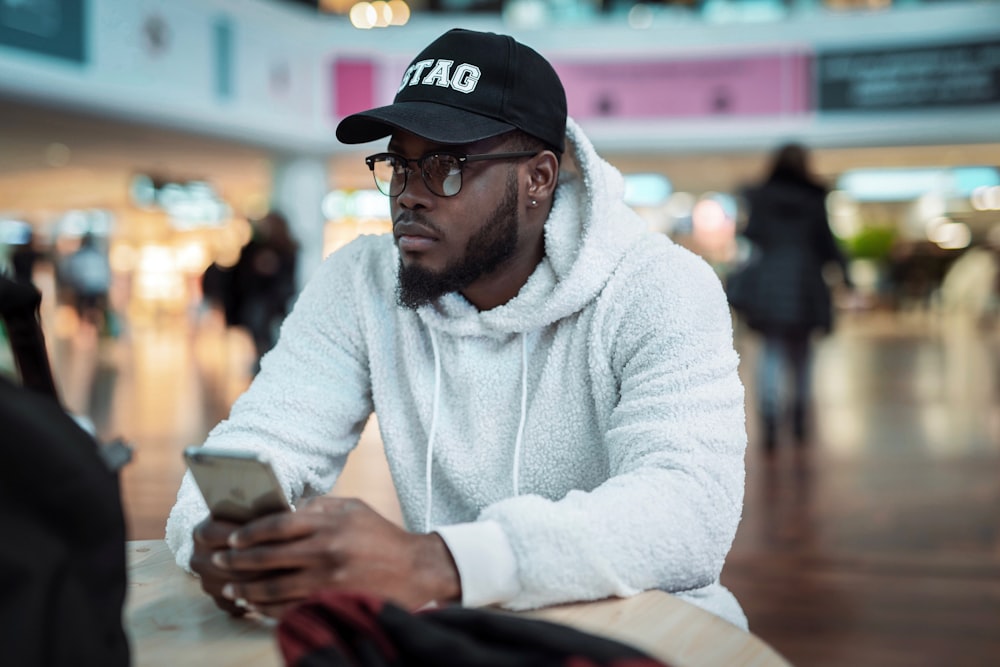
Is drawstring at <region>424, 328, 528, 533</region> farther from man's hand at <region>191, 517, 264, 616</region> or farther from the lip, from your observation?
man's hand at <region>191, 517, 264, 616</region>

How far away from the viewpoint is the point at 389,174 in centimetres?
166

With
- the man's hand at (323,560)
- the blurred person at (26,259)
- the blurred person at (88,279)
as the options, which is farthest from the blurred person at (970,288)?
the man's hand at (323,560)

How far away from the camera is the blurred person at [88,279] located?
1495cm

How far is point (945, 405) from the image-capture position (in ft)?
25.2

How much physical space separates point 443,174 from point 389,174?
0.17 meters

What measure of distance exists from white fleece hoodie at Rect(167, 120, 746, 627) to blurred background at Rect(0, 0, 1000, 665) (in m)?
1.60

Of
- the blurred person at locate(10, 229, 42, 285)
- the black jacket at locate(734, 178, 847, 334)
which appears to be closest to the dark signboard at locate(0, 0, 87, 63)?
the black jacket at locate(734, 178, 847, 334)

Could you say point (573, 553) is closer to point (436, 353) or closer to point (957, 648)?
point (436, 353)

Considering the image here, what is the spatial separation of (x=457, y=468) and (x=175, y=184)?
14.3 m

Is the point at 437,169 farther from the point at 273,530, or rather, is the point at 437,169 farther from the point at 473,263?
Answer: the point at 273,530

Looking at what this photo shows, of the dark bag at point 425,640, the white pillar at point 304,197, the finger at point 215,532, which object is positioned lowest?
the dark bag at point 425,640

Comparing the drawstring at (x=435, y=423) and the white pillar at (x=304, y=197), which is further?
the white pillar at (x=304, y=197)

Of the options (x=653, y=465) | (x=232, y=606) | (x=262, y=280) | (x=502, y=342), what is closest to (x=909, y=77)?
(x=262, y=280)

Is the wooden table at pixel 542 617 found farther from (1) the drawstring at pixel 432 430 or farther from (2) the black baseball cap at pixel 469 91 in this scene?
(2) the black baseball cap at pixel 469 91
